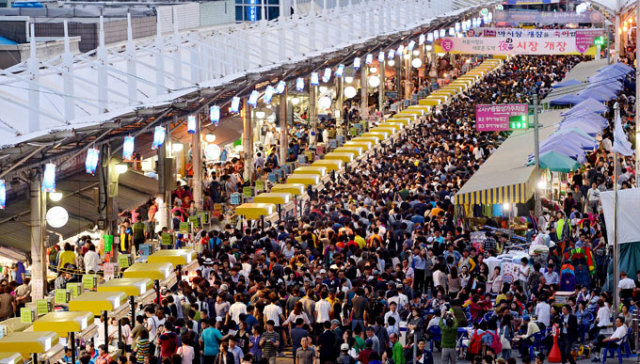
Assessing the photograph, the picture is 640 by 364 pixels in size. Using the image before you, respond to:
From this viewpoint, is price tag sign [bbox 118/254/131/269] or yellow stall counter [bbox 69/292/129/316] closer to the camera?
yellow stall counter [bbox 69/292/129/316]

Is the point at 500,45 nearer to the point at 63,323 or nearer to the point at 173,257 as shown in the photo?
the point at 173,257

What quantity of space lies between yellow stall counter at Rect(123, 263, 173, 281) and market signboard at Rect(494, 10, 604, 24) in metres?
48.5

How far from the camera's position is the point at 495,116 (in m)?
27.1

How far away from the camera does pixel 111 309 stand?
16188 mm

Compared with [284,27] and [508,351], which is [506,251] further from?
[284,27]

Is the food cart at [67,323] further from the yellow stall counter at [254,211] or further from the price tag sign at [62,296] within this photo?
the yellow stall counter at [254,211]

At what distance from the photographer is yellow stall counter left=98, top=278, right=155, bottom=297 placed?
56.3 feet

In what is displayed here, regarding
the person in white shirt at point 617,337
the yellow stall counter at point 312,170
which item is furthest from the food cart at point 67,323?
the yellow stall counter at point 312,170

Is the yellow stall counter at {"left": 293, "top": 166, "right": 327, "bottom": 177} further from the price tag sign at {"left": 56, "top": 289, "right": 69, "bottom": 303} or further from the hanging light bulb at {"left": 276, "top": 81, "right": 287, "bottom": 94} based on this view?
the price tag sign at {"left": 56, "top": 289, "right": 69, "bottom": 303}

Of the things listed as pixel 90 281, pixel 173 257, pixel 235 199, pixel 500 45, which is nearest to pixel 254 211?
pixel 235 199

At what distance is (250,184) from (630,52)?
3493cm

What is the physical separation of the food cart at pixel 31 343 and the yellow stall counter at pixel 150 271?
3.36m

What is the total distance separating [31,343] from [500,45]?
128ft

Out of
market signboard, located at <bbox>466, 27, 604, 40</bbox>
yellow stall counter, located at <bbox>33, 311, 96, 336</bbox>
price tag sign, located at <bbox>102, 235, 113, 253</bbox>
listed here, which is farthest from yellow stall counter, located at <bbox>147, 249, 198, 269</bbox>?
market signboard, located at <bbox>466, 27, 604, 40</bbox>
